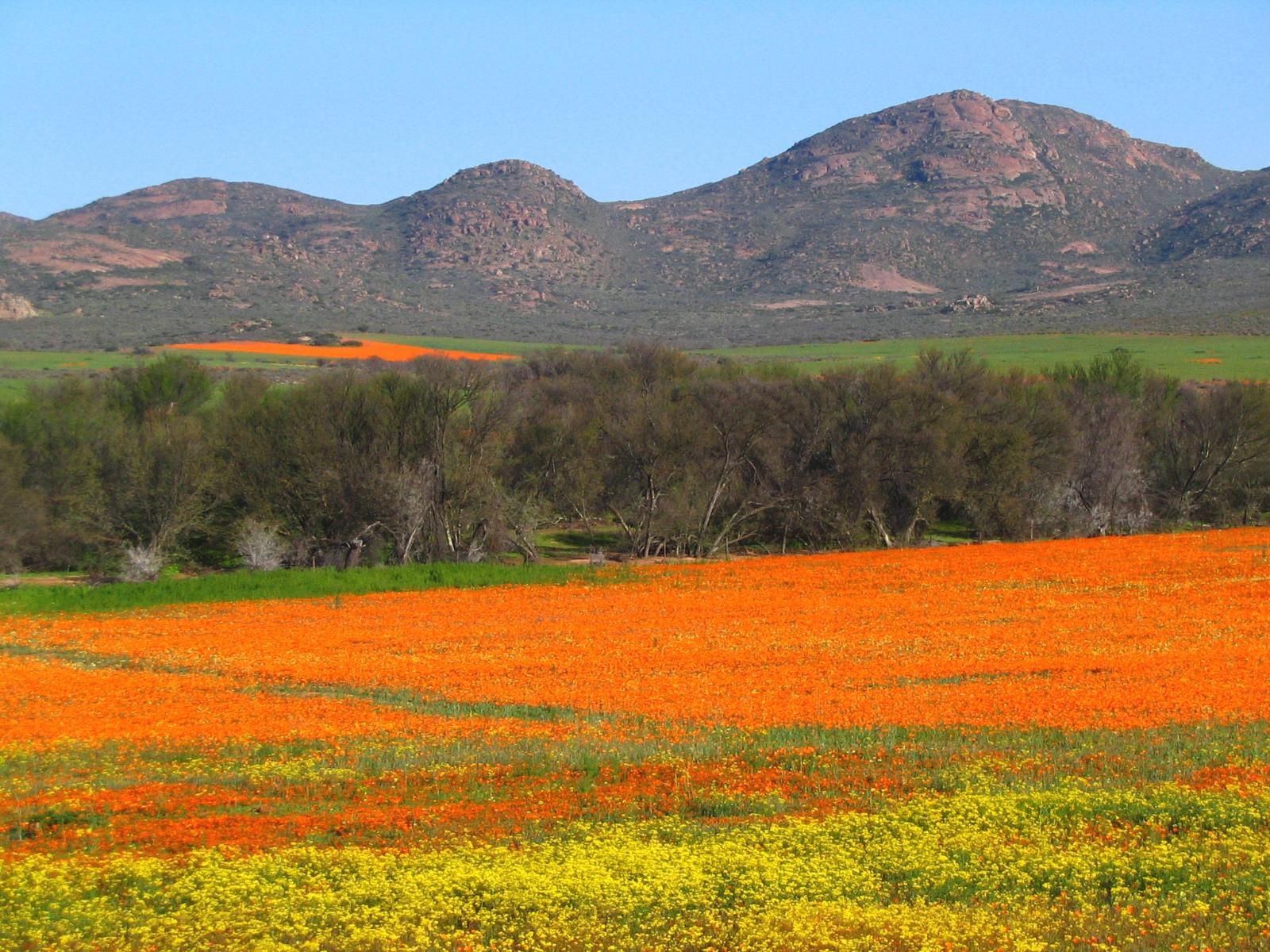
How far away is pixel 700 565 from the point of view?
49094 mm

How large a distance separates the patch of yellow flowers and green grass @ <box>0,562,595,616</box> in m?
30.2

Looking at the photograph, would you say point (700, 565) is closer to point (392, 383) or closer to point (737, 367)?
point (392, 383)

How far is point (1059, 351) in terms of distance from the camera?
378ft

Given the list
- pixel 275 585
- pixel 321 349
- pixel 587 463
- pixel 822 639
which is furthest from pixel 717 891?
pixel 321 349

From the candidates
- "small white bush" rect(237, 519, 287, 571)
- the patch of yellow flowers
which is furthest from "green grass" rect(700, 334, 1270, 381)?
the patch of yellow flowers

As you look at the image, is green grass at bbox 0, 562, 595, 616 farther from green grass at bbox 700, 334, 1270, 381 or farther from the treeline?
green grass at bbox 700, 334, 1270, 381

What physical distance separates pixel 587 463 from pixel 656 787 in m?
42.4

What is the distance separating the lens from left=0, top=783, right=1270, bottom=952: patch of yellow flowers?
9.69 metres

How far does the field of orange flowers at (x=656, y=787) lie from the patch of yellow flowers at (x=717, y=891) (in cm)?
3

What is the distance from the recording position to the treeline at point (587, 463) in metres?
52.0

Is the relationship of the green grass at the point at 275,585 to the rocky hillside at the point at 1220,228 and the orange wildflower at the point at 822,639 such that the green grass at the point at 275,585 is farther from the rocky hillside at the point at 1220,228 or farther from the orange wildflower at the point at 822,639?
the rocky hillside at the point at 1220,228

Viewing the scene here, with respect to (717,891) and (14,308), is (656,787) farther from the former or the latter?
(14,308)

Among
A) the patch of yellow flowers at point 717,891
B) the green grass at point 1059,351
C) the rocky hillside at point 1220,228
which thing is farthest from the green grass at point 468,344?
the patch of yellow flowers at point 717,891

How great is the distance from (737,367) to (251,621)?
4359cm
